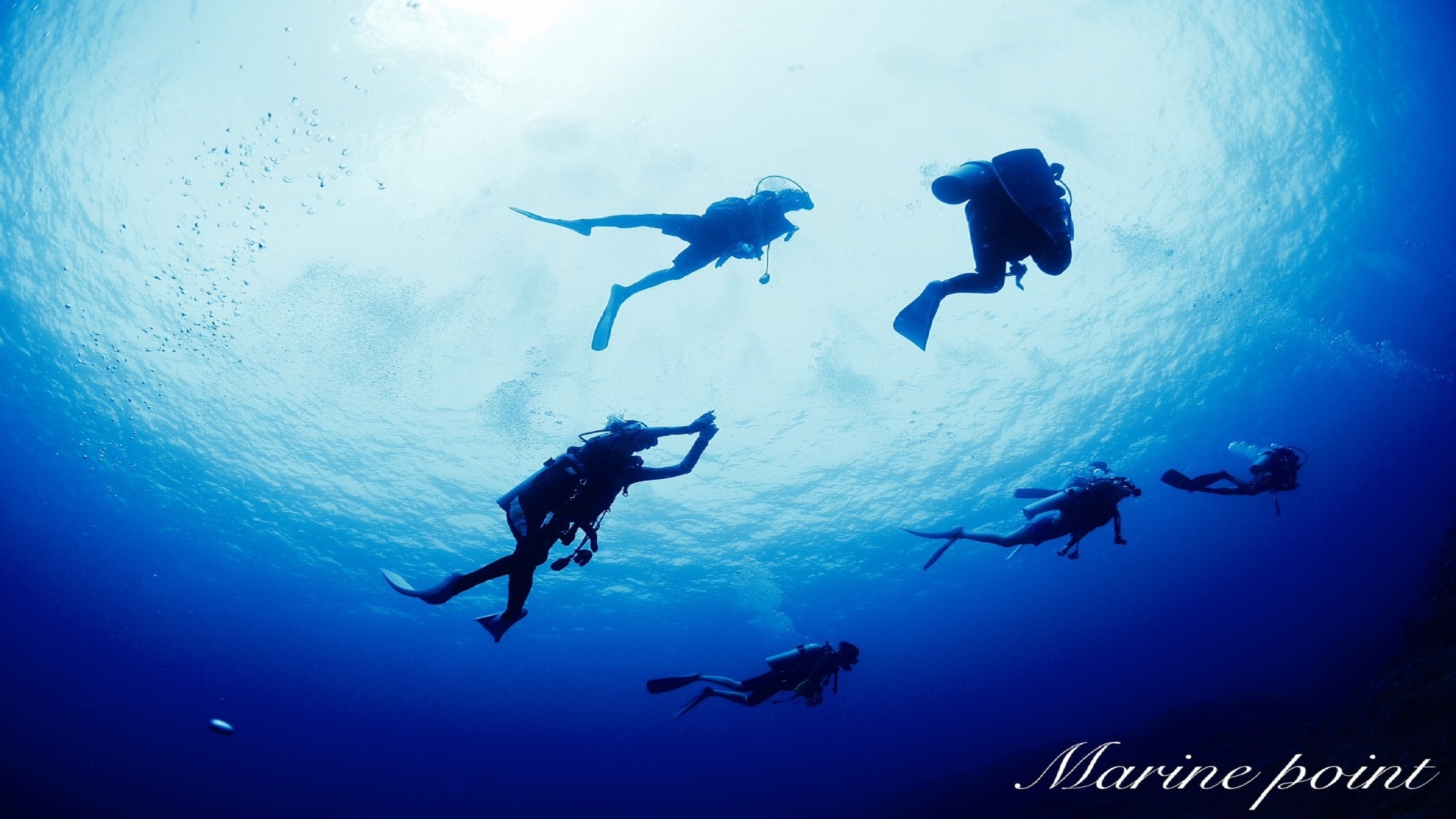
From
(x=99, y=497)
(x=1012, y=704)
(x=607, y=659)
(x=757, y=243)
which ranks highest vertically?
(x=99, y=497)

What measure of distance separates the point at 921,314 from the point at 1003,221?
93cm

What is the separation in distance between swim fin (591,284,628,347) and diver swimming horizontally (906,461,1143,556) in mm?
5015

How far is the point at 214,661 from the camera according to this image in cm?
5428

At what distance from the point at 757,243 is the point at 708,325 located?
10.9 m

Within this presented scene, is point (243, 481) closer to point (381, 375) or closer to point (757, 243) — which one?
point (381, 375)

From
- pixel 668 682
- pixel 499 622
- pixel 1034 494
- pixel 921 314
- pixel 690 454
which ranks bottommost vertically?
pixel 668 682

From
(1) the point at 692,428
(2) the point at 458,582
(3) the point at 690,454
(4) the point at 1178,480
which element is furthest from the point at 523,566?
(4) the point at 1178,480

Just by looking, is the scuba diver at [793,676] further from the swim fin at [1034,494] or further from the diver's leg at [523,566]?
the diver's leg at [523,566]

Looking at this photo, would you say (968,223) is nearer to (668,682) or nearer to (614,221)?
(614,221)

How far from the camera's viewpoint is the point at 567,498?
5.71m

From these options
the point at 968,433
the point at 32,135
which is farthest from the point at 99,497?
the point at 968,433

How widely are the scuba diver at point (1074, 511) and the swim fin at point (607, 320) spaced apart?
5.01m

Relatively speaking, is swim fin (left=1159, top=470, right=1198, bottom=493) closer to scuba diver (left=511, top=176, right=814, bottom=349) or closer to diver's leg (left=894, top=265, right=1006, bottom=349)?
diver's leg (left=894, top=265, right=1006, bottom=349)

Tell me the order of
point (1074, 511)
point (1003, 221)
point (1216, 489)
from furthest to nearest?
1. point (1074, 511)
2. point (1216, 489)
3. point (1003, 221)
